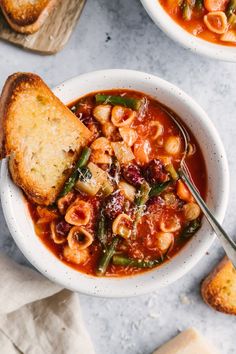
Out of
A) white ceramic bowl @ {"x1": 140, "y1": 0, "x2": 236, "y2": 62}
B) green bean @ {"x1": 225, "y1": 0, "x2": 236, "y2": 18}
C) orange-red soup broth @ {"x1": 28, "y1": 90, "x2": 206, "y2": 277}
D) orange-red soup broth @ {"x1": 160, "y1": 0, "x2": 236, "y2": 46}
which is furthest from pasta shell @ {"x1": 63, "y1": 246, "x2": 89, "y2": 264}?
green bean @ {"x1": 225, "y1": 0, "x2": 236, "y2": 18}

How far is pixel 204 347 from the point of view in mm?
4176

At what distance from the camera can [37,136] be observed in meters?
3.64

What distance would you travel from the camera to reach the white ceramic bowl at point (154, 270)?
3.70 m

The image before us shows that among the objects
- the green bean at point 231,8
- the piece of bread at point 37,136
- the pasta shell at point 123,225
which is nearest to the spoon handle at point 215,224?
the pasta shell at point 123,225

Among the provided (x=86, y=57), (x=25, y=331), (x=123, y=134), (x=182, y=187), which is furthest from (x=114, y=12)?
(x=25, y=331)

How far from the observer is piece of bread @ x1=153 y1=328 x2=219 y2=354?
13.6ft

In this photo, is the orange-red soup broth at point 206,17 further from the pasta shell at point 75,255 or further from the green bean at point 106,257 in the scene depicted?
the pasta shell at point 75,255

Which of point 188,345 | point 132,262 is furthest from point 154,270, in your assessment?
point 188,345

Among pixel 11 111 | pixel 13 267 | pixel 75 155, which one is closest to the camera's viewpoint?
pixel 11 111

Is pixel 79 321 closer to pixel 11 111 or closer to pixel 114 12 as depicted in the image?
pixel 11 111

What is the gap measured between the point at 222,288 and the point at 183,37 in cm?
151

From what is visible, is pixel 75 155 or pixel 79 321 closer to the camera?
pixel 75 155

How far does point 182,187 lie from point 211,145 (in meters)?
0.28

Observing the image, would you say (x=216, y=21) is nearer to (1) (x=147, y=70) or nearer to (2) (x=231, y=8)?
(2) (x=231, y=8)
